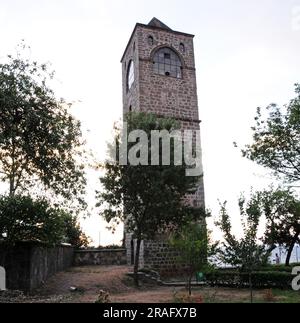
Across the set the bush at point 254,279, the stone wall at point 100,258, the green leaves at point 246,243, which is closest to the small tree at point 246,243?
the green leaves at point 246,243

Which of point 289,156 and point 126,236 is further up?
point 289,156

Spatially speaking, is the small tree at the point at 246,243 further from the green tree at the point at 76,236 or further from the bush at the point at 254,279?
the green tree at the point at 76,236

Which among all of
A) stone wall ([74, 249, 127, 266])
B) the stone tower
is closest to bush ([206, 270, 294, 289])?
the stone tower

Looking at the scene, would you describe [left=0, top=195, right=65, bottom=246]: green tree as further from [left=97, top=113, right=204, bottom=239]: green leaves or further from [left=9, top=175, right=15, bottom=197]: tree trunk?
[left=97, top=113, right=204, bottom=239]: green leaves

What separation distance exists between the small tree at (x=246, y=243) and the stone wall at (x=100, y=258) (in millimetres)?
15815

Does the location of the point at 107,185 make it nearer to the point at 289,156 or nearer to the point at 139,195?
the point at 139,195

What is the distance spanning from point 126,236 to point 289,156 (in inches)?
540

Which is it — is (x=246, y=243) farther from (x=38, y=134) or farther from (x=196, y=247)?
A: (x=38, y=134)

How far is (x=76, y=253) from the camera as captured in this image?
93.8ft

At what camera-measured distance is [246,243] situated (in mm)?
13531

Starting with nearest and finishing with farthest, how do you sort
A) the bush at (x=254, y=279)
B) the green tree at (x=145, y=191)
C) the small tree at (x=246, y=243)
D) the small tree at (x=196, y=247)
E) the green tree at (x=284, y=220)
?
the small tree at (x=246, y=243) → the small tree at (x=196, y=247) → the bush at (x=254, y=279) → the green tree at (x=145, y=191) → the green tree at (x=284, y=220)

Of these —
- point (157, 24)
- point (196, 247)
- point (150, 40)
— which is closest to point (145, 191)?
point (196, 247)

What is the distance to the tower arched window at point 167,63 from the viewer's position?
93.7ft
